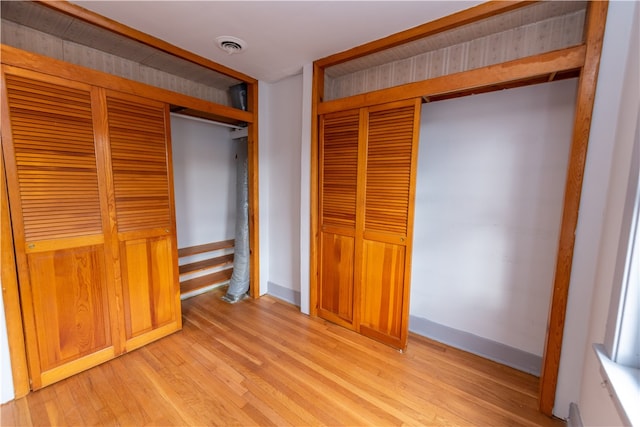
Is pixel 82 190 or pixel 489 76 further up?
pixel 489 76

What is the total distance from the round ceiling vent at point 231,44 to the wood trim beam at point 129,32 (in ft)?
0.96

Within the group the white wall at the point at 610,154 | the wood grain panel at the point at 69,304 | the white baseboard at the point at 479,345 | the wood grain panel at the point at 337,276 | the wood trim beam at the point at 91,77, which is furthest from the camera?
the wood grain panel at the point at 337,276

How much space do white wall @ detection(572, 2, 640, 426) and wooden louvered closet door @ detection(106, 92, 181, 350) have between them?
2691 mm

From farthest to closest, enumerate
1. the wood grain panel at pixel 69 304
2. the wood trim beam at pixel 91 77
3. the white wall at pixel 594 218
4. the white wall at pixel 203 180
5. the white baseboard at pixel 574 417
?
1. the white wall at pixel 203 180
2. the wood grain panel at pixel 69 304
3. the wood trim beam at pixel 91 77
4. the white baseboard at pixel 574 417
5. the white wall at pixel 594 218

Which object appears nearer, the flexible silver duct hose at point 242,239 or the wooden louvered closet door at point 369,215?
the wooden louvered closet door at point 369,215

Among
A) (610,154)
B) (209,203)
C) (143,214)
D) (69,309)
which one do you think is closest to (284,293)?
(209,203)

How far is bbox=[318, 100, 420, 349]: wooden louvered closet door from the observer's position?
194 cm

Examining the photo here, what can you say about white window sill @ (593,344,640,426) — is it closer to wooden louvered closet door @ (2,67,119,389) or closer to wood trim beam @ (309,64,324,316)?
wood trim beam @ (309,64,324,316)

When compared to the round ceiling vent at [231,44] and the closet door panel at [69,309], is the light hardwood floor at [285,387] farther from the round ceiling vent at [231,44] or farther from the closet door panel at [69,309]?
the round ceiling vent at [231,44]

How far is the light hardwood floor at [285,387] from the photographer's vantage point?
57.2 inches

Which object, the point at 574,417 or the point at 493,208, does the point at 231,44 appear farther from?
the point at 574,417

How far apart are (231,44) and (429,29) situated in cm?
140

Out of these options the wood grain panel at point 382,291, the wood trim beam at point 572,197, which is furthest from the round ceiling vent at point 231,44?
the wood trim beam at point 572,197

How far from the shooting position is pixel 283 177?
2.84 metres
